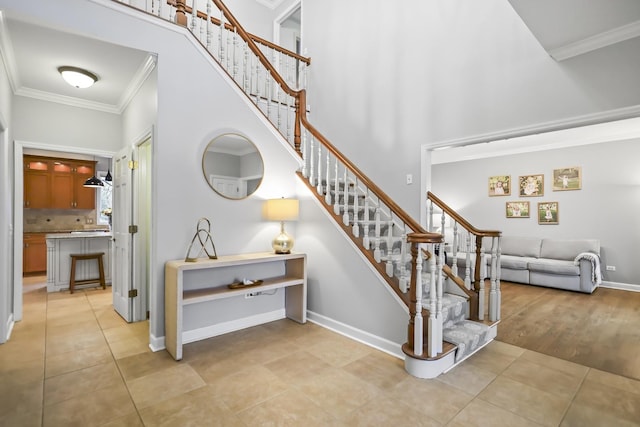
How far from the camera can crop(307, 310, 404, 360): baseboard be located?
282cm

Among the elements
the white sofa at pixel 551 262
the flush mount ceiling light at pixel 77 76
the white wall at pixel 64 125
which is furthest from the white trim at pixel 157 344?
the white sofa at pixel 551 262

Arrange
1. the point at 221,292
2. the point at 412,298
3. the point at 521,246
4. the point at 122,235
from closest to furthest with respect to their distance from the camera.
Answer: the point at 412,298 < the point at 221,292 < the point at 122,235 < the point at 521,246

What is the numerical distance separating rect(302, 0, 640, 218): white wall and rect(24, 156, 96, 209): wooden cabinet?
228 inches

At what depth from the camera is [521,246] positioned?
6.44 m

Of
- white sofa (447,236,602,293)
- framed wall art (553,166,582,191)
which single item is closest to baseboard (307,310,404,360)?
white sofa (447,236,602,293)

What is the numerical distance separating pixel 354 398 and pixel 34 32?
4.02 m

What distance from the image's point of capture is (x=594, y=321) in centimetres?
386

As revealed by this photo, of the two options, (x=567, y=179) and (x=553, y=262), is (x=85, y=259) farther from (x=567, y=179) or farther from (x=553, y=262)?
(x=567, y=179)

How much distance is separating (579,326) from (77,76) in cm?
634

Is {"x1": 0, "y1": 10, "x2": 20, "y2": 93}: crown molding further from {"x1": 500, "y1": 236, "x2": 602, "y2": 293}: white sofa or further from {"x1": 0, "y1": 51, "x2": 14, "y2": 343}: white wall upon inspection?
{"x1": 500, "y1": 236, "x2": 602, "y2": 293}: white sofa

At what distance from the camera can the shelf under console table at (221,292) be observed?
2750 millimetres

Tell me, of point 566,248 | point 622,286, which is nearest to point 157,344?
point 566,248

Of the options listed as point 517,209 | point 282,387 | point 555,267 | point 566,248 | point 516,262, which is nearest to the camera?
point 282,387

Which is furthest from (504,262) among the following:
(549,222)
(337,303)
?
(337,303)
